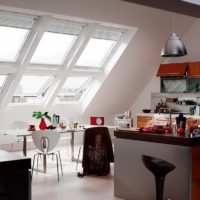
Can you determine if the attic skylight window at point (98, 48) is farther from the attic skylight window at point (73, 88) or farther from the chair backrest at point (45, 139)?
→ the chair backrest at point (45, 139)

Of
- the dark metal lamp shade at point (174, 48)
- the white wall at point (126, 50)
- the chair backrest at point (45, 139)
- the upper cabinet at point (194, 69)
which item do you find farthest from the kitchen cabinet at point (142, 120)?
the dark metal lamp shade at point (174, 48)

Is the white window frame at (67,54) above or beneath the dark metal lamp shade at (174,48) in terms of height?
above

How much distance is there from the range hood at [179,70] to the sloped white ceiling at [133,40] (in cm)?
32

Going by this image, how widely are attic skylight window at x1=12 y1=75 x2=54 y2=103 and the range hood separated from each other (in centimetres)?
291

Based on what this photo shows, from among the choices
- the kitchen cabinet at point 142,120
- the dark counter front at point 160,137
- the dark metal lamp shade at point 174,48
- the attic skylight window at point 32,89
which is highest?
the dark metal lamp shade at point 174,48

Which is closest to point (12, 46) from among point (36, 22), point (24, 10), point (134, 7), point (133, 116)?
point (36, 22)

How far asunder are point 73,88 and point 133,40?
2.17 meters

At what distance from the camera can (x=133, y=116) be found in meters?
11.1

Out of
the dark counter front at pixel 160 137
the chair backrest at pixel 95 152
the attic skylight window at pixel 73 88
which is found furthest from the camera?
the attic skylight window at pixel 73 88

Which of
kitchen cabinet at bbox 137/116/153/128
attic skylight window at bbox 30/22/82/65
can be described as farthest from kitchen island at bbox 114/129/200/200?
kitchen cabinet at bbox 137/116/153/128

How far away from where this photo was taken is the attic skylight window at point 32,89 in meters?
9.06

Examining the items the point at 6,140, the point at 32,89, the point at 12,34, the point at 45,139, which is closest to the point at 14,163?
Answer: the point at 45,139

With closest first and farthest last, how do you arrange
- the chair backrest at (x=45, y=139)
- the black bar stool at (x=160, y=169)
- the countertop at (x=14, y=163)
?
the countertop at (x=14, y=163)
the black bar stool at (x=160, y=169)
the chair backrest at (x=45, y=139)

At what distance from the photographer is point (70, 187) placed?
19.3 feet
